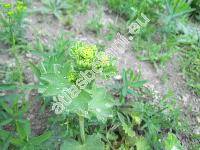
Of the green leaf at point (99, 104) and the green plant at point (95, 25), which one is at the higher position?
the green leaf at point (99, 104)

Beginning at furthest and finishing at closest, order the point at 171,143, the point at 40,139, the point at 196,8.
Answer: the point at 196,8, the point at 171,143, the point at 40,139

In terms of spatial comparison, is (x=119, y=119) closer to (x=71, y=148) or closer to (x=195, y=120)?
(x=71, y=148)

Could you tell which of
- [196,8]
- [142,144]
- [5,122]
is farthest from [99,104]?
[196,8]

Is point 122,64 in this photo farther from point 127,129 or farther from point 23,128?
point 23,128

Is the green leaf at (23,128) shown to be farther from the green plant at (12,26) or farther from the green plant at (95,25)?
the green plant at (95,25)

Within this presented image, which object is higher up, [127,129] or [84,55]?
[84,55]

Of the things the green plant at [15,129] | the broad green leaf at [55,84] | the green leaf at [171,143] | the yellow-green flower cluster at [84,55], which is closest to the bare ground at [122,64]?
the green plant at [15,129]
